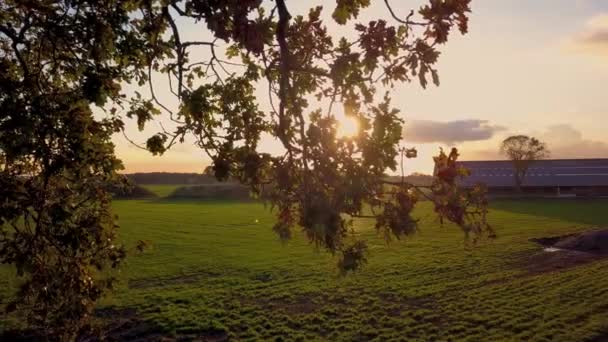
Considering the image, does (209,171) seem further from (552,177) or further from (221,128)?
(552,177)

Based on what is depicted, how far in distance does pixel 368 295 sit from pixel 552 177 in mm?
84552

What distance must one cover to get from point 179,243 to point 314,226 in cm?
3423

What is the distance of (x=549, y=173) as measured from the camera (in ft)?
311

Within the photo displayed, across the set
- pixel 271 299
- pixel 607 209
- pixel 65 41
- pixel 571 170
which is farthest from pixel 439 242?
pixel 571 170

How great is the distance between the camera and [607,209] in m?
61.2

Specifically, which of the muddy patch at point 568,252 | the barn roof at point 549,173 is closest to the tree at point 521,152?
the barn roof at point 549,173

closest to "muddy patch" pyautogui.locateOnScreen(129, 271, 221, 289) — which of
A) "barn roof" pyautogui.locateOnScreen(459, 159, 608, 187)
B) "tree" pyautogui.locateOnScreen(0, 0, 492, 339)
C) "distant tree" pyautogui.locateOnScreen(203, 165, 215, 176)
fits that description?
"tree" pyautogui.locateOnScreen(0, 0, 492, 339)

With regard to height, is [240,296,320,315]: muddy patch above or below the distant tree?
below

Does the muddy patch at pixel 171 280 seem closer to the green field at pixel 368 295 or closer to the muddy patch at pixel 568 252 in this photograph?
the green field at pixel 368 295

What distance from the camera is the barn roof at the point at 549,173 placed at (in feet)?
293

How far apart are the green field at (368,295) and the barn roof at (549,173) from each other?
2462 inches

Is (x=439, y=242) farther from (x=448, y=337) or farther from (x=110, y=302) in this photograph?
(x=110, y=302)

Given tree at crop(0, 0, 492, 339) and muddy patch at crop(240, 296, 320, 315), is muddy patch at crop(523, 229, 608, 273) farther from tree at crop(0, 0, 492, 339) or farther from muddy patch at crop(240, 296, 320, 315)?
tree at crop(0, 0, 492, 339)

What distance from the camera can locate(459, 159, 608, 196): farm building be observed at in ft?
289
